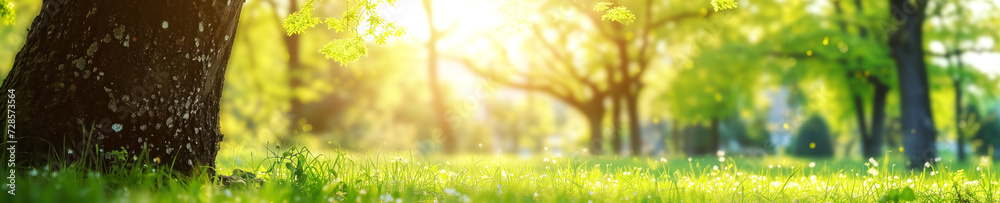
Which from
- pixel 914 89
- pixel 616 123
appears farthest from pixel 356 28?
pixel 616 123

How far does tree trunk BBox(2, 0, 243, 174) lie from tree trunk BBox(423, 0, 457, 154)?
57.1ft

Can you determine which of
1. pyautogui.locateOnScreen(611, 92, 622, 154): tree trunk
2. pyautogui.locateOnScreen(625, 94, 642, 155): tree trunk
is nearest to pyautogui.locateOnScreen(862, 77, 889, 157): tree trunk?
pyautogui.locateOnScreen(625, 94, 642, 155): tree trunk

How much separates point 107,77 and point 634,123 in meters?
19.0

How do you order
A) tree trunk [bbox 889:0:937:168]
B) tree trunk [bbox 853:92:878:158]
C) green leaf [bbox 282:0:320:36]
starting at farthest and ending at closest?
tree trunk [bbox 853:92:878:158] < tree trunk [bbox 889:0:937:168] < green leaf [bbox 282:0:320:36]

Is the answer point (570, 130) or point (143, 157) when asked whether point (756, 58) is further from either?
point (570, 130)

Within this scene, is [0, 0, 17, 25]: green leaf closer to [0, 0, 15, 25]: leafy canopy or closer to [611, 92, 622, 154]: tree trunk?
[0, 0, 15, 25]: leafy canopy

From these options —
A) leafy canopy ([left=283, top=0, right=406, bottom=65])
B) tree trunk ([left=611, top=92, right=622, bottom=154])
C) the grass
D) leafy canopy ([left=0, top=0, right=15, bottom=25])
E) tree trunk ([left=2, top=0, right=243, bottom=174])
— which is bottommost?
the grass

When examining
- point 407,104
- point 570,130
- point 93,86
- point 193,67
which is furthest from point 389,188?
point 570,130

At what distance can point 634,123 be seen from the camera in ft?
73.4

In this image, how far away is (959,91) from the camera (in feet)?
74.8

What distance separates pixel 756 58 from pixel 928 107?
27.9 ft

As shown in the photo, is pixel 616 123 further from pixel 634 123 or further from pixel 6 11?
pixel 6 11

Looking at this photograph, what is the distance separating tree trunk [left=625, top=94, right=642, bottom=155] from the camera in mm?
22062

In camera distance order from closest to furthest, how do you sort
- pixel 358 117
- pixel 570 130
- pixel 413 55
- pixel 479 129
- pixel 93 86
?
1. pixel 93 86
2. pixel 413 55
3. pixel 358 117
4. pixel 479 129
5. pixel 570 130
